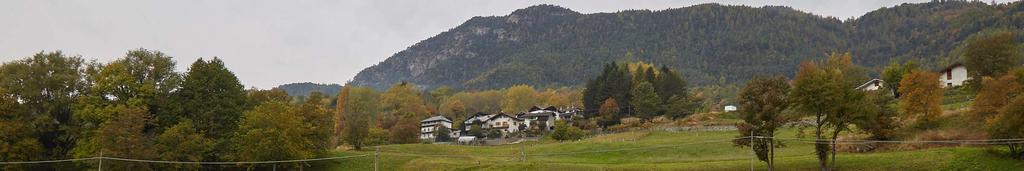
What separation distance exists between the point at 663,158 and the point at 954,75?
60460mm

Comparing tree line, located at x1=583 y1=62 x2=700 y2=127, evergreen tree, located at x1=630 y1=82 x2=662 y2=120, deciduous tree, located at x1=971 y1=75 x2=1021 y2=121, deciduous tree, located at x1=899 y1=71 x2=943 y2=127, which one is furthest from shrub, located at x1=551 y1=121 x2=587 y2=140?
deciduous tree, located at x1=971 y1=75 x2=1021 y2=121

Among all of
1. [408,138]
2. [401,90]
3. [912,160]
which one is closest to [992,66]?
[912,160]

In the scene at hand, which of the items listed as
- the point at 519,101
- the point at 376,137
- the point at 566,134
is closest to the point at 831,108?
the point at 566,134

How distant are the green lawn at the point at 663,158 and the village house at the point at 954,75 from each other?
121 ft

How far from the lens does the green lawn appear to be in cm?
4612

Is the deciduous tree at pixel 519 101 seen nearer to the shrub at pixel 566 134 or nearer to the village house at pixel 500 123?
the village house at pixel 500 123

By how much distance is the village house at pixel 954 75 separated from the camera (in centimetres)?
9850

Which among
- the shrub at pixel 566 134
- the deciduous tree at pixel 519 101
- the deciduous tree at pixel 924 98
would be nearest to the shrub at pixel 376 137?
the shrub at pixel 566 134

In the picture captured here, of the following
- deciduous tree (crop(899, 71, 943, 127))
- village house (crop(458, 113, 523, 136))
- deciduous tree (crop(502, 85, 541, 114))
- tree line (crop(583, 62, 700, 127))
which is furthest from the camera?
deciduous tree (crop(502, 85, 541, 114))

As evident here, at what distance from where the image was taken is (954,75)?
100 meters

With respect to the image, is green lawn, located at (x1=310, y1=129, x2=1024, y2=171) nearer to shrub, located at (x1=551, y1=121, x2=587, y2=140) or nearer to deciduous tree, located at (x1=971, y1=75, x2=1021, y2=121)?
deciduous tree, located at (x1=971, y1=75, x2=1021, y2=121)

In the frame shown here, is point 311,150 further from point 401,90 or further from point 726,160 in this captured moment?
point 401,90

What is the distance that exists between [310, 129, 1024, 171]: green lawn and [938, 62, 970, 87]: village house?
121 feet

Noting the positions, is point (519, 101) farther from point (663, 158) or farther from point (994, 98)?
point (994, 98)
